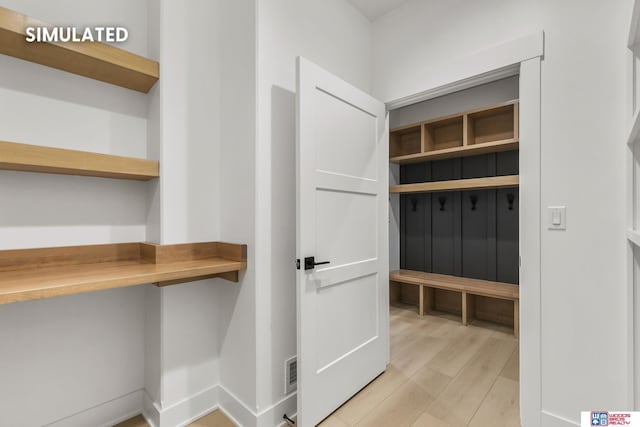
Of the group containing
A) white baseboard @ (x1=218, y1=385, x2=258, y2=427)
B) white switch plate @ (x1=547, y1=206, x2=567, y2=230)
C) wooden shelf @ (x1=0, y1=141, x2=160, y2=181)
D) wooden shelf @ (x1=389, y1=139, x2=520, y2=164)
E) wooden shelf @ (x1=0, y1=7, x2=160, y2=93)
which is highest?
wooden shelf @ (x1=0, y1=7, x2=160, y2=93)

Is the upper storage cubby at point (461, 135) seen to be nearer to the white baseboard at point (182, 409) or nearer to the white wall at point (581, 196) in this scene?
the white wall at point (581, 196)

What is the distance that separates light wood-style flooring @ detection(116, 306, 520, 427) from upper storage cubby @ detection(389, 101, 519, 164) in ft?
6.32

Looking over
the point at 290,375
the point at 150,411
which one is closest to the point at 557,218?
the point at 290,375

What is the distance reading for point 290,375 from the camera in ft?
5.95

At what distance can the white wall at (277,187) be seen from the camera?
65.7 inches

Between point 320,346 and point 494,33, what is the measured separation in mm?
2144

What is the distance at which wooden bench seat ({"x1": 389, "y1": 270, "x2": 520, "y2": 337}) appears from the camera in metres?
3.00

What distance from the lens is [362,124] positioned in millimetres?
2088

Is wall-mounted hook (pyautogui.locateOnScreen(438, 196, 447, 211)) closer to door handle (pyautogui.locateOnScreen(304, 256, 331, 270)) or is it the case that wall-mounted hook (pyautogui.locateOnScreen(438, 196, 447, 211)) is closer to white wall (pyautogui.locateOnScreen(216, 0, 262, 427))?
door handle (pyautogui.locateOnScreen(304, 256, 331, 270))

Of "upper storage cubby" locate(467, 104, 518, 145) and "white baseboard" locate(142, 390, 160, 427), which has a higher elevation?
"upper storage cubby" locate(467, 104, 518, 145)

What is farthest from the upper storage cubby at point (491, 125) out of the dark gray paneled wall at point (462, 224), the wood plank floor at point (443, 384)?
the wood plank floor at point (443, 384)

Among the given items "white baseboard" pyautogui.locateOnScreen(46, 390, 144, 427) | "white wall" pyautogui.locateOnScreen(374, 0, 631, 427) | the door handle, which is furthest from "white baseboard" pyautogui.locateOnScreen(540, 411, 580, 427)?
"white baseboard" pyautogui.locateOnScreen(46, 390, 144, 427)

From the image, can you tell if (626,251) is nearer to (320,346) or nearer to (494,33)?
(494,33)

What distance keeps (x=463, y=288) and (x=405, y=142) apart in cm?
199
